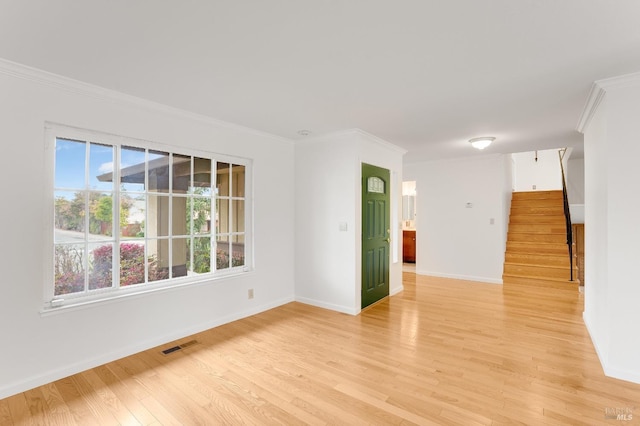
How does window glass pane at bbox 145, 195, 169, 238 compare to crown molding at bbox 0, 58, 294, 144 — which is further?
window glass pane at bbox 145, 195, 169, 238

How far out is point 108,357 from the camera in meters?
2.89

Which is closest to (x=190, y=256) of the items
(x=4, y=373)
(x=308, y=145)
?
(x=4, y=373)

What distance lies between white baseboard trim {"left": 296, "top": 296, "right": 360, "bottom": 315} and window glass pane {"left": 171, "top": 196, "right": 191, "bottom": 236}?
80.4 inches

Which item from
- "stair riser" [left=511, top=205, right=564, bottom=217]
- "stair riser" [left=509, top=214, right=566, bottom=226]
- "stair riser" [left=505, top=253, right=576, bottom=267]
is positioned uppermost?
"stair riser" [left=511, top=205, right=564, bottom=217]

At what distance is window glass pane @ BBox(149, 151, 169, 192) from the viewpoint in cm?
335

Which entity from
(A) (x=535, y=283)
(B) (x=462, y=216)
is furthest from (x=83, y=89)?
(A) (x=535, y=283)

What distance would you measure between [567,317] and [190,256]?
484 centimetres

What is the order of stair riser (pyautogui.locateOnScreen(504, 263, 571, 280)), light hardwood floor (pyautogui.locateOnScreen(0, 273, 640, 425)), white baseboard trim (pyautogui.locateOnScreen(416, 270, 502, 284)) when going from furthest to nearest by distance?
white baseboard trim (pyautogui.locateOnScreen(416, 270, 502, 284)) < stair riser (pyautogui.locateOnScreen(504, 263, 571, 280)) < light hardwood floor (pyautogui.locateOnScreen(0, 273, 640, 425))

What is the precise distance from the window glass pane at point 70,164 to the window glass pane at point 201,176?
43.3 inches

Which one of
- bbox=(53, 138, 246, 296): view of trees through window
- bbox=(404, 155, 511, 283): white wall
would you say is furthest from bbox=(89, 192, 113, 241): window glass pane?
bbox=(404, 155, 511, 283): white wall

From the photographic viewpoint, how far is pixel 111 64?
2.40 meters

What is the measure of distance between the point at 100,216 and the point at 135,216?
313 mm

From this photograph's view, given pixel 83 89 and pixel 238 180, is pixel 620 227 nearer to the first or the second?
pixel 238 180

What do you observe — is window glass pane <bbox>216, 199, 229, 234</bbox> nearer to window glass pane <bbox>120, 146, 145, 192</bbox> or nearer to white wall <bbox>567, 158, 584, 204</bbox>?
window glass pane <bbox>120, 146, 145, 192</bbox>
